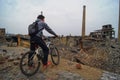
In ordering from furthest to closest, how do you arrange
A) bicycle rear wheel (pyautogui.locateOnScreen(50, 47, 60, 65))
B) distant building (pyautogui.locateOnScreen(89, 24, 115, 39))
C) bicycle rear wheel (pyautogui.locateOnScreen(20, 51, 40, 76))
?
1. distant building (pyautogui.locateOnScreen(89, 24, 115, 39))
2. bicycle rear wheel (pyautogui.locateOnScreen(50, 47, 60, 65))
3. bicycle rear wheel (pyautogui.locateOnScreen(20, 51, 40, 76))

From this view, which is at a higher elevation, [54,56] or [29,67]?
[54,56]

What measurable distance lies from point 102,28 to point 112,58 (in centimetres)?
1095

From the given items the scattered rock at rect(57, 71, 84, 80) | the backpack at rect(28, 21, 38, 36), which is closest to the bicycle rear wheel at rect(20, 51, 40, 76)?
the backpack at rect(28, 21, 38, 36)

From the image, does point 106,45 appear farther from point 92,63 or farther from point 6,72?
point 6,72

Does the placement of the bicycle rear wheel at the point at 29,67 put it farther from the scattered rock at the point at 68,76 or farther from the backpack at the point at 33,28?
the scattered rock at the point at 68,76

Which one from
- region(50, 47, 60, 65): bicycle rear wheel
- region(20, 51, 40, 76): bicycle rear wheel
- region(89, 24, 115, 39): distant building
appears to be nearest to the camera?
Result: region(20, 51, 40, 76): bicycle rear wheel

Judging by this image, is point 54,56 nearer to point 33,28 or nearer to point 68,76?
point 68,76

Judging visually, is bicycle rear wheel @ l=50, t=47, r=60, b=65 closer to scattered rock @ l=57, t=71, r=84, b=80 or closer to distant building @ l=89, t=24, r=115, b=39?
scattered rock @ l=57, t=71, r=84, b=80

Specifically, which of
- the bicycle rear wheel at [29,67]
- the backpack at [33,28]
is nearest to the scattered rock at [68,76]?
the bicycle rear wheel at [29,67]

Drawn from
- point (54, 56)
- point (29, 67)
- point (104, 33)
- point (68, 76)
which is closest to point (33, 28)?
point (29, 67)

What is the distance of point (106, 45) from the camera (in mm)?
18875

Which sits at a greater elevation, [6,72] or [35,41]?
[35,41]

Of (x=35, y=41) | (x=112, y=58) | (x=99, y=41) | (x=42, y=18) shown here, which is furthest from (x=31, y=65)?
(x=99, y=41)

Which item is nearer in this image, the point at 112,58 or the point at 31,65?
the point at 31,65
